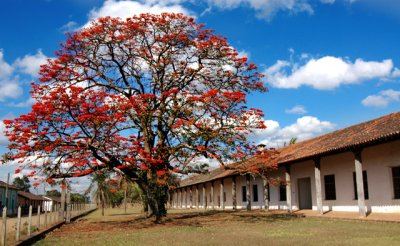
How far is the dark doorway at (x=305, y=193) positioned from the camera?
2483 centimetres

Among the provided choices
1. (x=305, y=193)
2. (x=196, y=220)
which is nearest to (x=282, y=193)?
(x=305, y=193)

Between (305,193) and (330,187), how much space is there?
12.1 feet

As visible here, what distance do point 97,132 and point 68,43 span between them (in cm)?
505

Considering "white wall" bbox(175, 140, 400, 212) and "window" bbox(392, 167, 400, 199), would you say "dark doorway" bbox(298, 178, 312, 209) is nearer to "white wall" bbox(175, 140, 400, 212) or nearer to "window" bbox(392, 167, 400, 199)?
"white wall" bbox(175, 140, 400, 212)

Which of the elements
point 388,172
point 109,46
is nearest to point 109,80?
point 109,46

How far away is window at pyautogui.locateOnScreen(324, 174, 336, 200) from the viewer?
21.3m

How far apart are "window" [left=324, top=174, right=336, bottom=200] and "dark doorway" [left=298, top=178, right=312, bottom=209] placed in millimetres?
3038

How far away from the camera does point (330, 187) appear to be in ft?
70.6

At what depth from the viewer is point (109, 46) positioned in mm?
19547

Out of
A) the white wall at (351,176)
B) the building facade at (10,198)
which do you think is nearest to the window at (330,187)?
the white wall at (351,176)

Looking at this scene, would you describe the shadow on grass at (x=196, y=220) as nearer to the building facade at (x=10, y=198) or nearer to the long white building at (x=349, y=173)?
the long white building at (x=349, y=173)

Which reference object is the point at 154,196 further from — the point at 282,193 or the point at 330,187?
the point at 282,193

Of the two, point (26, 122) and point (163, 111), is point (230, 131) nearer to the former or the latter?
point (163, 111)

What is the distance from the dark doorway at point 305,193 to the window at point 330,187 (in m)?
3.04
